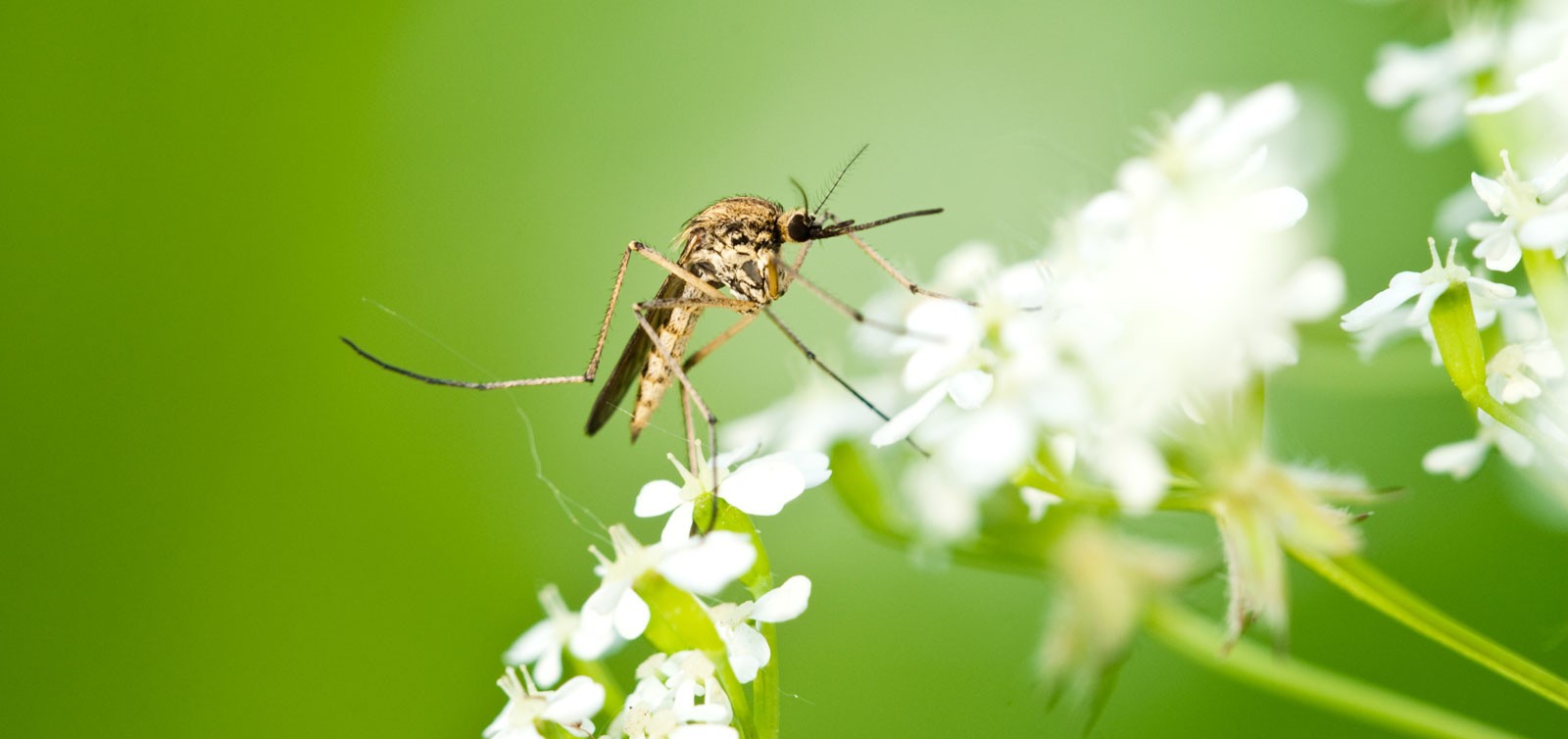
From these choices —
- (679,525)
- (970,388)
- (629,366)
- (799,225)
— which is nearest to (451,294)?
(629,366)

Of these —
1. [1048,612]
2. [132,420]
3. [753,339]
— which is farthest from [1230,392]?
[132,420]

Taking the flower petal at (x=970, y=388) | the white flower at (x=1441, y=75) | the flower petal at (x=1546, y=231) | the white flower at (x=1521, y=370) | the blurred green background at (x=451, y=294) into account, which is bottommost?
the blurred green background at (x=451, y=294)

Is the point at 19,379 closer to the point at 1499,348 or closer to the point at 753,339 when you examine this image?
the point at 753,339

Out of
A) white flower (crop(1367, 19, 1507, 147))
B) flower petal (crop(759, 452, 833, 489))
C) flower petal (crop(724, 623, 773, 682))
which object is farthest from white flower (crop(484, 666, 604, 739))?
white flower (crop(1367, 19, 1507, 147))

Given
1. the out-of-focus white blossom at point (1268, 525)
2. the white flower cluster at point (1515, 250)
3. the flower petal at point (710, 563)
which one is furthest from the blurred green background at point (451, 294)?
the out-of-focus white blossom at point (1268, 525)

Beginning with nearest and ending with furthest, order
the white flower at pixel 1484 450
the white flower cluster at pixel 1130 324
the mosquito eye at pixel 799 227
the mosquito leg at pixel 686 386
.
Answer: the white flower cluster at pixel 1130 324 < the white flower at pixel 1484 450 < the mosquito leg at pixel 686 386 < the mosquito eye at pixel 799 227

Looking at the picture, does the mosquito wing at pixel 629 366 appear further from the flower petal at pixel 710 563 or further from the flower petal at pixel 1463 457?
the flower petal at pixel 1463 457
